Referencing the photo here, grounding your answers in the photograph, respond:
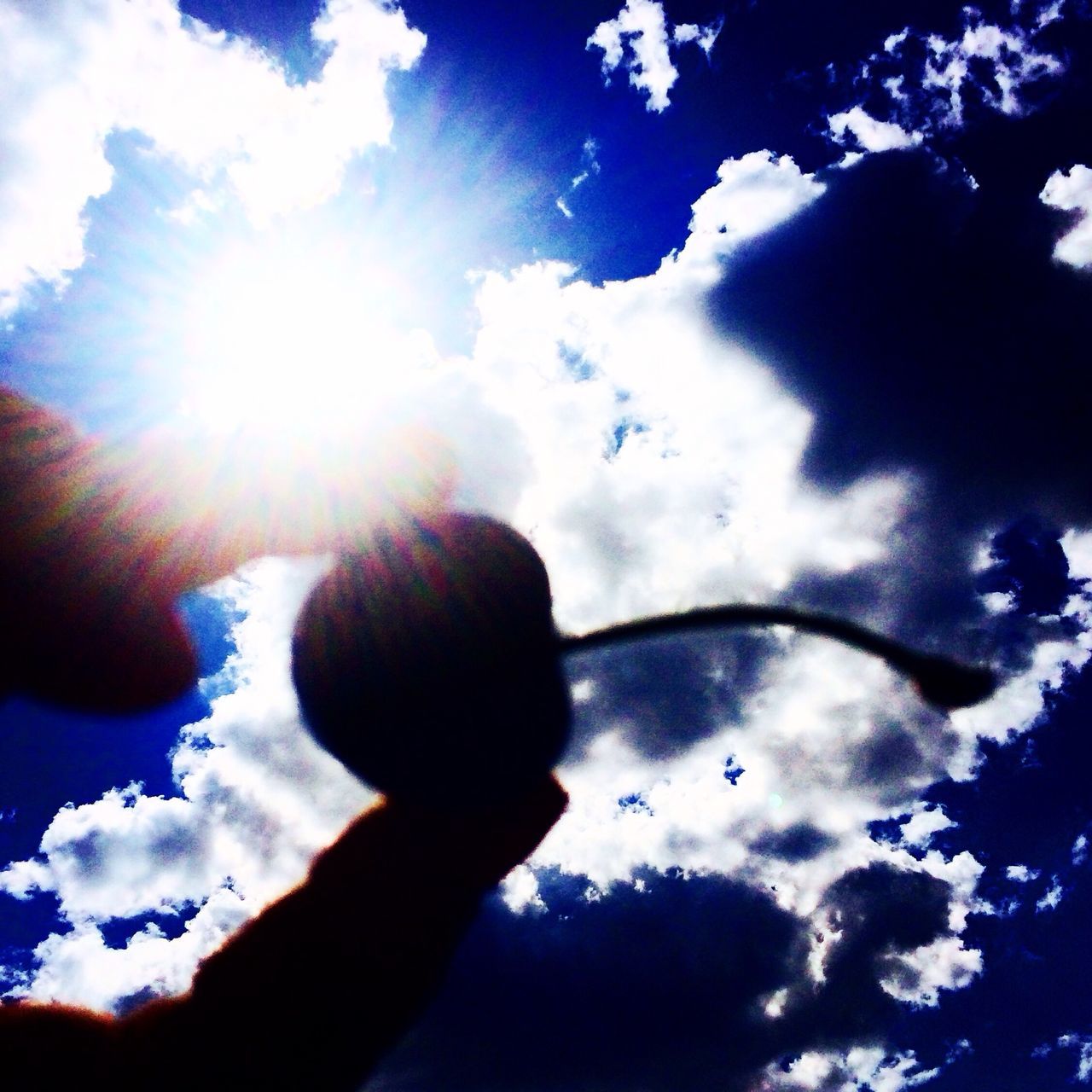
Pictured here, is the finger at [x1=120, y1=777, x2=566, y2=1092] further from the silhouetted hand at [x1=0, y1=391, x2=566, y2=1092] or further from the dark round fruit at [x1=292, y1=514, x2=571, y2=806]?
the dark round fruit at [x1=292, y1=514, x2=571, y2=806]

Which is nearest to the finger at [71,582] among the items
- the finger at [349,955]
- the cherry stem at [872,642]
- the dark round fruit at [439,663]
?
the dark round fruit at [439,663]

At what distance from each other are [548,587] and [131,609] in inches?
71.0

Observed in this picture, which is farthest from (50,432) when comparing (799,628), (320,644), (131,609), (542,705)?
(799,628)

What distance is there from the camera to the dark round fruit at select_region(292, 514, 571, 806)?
270 cm

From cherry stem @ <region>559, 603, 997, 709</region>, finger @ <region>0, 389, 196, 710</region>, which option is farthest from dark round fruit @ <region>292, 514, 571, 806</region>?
finger @ <region>0, 389, 196, 710</region>

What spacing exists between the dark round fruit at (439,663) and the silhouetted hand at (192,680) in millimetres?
182

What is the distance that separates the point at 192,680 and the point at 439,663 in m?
1.28

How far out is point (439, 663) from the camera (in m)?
2.68

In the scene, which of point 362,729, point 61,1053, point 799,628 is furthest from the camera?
point 799,628

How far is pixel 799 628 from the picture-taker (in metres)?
3.24

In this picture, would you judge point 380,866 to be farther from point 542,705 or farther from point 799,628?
point 799,628

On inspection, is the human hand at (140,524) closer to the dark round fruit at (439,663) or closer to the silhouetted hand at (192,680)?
the silhouetted hand at (192,680)

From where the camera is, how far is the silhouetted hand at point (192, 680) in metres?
2.58

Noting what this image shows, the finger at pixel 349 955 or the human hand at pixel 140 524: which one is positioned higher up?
the human hand at pixel 140 524
